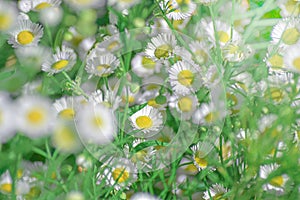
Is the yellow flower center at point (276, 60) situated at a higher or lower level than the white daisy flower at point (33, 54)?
lower

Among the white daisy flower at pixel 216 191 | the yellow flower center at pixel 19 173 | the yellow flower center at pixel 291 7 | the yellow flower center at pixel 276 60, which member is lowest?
the white daisy flower at pixel 216 191

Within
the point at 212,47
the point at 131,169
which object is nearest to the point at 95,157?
the point at 131,169

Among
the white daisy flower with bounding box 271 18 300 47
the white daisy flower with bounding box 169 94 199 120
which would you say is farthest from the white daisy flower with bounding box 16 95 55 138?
the white daisy flower with bounding box 271 18 300 47

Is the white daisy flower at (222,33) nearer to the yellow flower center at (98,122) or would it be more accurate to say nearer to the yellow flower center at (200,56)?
the yellow flower center at (200,56)

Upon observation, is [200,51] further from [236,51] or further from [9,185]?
[9,185]

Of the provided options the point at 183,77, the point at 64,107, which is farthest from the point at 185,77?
the point at 64,107

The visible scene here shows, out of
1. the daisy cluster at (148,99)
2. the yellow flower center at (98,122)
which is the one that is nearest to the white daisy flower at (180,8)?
the daisy cluster at (148,99)

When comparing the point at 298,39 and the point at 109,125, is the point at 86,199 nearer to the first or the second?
the point at 109,125
